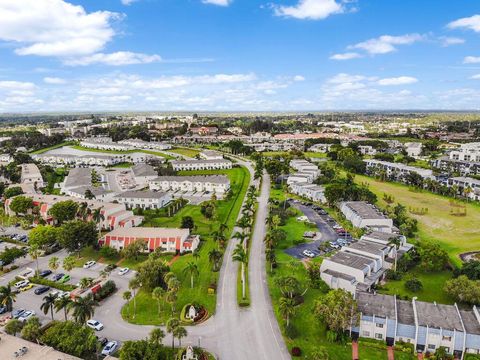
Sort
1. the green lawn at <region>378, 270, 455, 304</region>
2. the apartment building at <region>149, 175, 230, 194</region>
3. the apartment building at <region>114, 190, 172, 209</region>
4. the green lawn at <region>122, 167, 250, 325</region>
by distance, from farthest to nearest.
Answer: the apartment building at <region>149, 175, 230, 194</region> < the apartment building at <region>114, 190, 172, 209</region> < the green lawn at <region>378, 270, 455, 304</region> < the green lawn at <region>122, 167, 250, 325</region>

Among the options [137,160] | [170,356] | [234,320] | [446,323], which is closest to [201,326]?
[234,320]

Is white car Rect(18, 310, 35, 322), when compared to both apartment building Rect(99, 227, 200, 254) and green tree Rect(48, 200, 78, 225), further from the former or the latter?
green tree Rect(48, 200, 78, 225)

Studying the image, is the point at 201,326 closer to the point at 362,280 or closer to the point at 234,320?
the point at 234,320

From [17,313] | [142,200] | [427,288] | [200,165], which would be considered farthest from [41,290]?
[200,165]

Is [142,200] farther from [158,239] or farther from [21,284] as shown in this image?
[21,284]

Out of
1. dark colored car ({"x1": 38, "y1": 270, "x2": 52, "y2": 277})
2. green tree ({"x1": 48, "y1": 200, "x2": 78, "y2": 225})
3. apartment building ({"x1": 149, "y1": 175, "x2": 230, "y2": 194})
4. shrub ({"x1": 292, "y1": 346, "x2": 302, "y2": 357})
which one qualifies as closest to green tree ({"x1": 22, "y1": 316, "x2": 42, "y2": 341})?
dark colored car ({"x1": 38, "y1": 270, "x2": 52, "y2": 277})

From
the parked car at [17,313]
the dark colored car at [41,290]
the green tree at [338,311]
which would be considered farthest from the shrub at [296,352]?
the dark colored car at [41,290]
